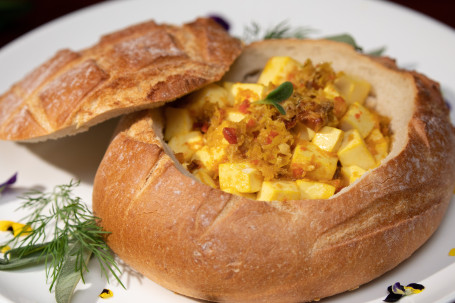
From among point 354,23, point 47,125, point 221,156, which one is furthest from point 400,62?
point 47,125

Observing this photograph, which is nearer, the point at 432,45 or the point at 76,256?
the point at 76,256

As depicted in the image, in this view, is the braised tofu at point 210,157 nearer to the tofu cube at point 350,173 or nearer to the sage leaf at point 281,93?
the sage leaf at point 281,93

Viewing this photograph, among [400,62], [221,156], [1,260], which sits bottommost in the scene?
[1,260]

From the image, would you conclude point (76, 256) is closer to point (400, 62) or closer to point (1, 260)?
point (1, 260)

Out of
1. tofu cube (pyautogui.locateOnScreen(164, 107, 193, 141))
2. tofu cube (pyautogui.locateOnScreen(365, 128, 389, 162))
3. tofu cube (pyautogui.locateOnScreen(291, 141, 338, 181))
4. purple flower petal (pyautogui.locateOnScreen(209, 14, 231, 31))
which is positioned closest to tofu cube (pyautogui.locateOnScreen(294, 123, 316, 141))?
tofu cube (pyautogui.locateOnScreen(291, 141, 338, 181))

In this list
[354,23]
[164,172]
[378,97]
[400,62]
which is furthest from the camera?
[354,23]

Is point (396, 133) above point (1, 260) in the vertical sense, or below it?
above

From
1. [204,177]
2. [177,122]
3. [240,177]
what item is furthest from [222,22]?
[240,177]

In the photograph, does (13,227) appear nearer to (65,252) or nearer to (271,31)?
(65,252)
